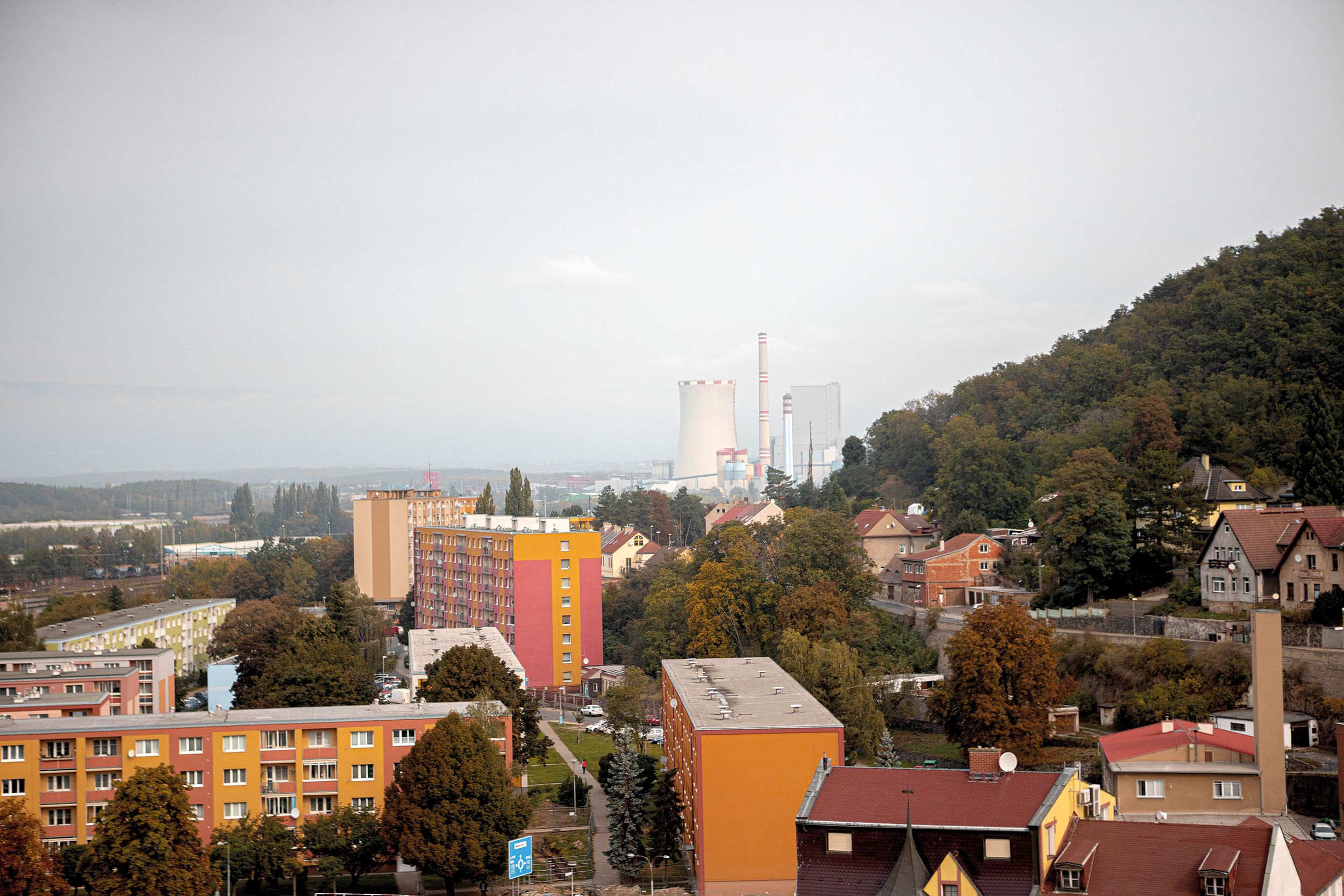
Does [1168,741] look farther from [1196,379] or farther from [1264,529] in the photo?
[1196,379]

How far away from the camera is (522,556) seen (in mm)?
54656

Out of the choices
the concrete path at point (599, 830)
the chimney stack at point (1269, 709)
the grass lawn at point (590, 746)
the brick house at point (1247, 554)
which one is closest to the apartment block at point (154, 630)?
the grass lawn at point (590, 746)

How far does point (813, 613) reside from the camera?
40250 mm

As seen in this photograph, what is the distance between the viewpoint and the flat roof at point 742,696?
75.9 feet

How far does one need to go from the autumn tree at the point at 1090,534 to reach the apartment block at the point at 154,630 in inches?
1354

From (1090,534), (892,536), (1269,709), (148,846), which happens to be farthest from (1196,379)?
(148,846)

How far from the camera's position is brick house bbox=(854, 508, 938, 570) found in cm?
5606

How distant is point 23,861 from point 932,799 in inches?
682

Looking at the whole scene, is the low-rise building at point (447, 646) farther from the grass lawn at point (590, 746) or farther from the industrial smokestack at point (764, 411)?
the industrial smokestack at point (764, 411)

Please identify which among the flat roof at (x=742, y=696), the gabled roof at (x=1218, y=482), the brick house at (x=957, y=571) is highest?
the gabled roof at (x=1218, y=482)

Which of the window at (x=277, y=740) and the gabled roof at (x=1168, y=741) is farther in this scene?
the window at (x=277, y=740)

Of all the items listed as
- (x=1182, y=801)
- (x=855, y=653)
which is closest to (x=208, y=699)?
(x=855, y=653)

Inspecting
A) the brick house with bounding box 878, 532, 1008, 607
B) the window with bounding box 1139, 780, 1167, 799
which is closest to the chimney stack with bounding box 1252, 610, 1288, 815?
the window with bounding box 1139, 780, 1167, 799

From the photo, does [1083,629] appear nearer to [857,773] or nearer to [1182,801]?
[1182,801]
